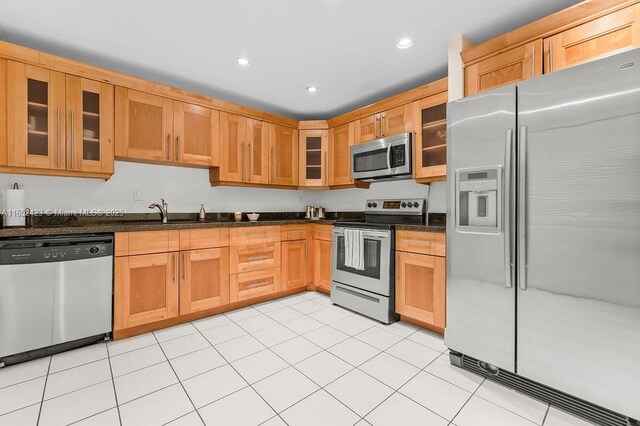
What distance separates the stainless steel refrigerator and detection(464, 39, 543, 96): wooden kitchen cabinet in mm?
428

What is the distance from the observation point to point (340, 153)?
3762mm

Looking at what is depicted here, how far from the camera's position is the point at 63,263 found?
7.04 feet

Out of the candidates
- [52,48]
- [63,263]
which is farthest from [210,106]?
[63,263]

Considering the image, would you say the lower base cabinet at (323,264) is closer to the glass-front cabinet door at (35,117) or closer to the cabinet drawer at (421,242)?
the cabinet drawer at (421,242)

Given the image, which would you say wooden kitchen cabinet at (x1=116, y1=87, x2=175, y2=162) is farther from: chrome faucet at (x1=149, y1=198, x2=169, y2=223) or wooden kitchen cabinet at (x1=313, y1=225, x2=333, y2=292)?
wooden kitchen cabinet at (x1=313, y1=225, x2=333, y2=292)

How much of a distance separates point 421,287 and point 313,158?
2.23 m

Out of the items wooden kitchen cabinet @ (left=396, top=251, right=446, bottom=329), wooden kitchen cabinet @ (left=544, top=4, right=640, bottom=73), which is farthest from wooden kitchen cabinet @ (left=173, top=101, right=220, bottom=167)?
wooden kitchen cabinet @ (left=544, top=4, right=640, bottom=73)

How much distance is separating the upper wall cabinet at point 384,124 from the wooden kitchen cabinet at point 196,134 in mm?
1677

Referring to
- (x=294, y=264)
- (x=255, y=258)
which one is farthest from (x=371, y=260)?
(x=255, y=258)

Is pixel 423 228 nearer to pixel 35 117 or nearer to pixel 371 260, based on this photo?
pixel 371 260

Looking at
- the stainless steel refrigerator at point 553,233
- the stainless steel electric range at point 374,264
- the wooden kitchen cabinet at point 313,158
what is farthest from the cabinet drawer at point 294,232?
the stainless steel refrigerator at point 553,233

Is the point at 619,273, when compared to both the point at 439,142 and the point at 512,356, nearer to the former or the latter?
the point at 512,356

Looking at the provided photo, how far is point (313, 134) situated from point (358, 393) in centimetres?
313

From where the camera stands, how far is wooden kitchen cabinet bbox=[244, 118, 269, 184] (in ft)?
11.5
